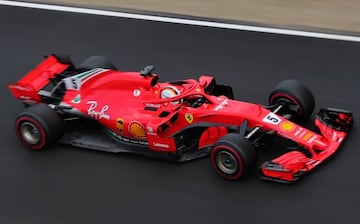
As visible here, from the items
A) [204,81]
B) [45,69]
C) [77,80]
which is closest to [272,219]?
[204,81]

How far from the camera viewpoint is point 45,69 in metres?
8.18

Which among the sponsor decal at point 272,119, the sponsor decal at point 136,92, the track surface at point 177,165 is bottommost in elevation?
the track surface at point 177,165

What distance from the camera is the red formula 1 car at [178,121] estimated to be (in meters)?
6.75

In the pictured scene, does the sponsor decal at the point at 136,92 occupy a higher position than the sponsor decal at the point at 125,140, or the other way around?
the sponsor decal at the point at 136,92

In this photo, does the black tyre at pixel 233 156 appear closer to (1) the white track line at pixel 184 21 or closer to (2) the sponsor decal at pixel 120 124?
(2) the sponsor decal at pixel 120 124

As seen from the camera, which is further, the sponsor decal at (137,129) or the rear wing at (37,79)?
the rear wing at (37,79)

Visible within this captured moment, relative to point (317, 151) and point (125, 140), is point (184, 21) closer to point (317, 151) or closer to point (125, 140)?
point (125, 140)

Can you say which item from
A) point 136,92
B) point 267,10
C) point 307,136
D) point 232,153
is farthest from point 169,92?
point 267,10

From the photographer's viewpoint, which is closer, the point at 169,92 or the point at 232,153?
the point at 232,153

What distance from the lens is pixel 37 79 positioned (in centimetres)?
805

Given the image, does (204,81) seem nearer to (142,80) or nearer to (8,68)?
(142,80)

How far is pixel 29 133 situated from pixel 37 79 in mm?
748

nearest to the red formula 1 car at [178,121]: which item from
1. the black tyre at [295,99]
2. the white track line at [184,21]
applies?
the black tyre at [295,99]

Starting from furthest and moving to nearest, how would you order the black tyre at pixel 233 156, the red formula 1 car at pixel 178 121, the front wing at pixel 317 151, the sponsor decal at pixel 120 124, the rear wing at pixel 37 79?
the rear wing at pixel 37 79 < the sponsor decal at pixel 120 124 < the red formula 1 car at pixel 178 121 < the front wing at pixel 317 151 < the black tyre at pixel 233 156
